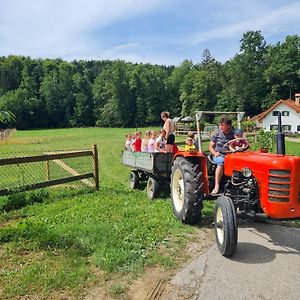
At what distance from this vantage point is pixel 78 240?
5688 mm

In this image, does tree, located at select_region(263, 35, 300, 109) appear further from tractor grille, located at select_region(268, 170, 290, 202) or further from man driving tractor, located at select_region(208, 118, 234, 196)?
tractor grille, located at select_region(268, 170, 290, 202)

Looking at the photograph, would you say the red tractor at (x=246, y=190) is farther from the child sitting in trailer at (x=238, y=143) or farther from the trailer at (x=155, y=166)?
the trailer at (x=155, y=166)

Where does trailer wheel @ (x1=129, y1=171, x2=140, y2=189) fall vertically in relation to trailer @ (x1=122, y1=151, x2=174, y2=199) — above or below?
below

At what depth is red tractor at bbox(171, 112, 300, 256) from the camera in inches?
194

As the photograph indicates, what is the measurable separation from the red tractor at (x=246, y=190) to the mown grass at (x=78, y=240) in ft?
2.16

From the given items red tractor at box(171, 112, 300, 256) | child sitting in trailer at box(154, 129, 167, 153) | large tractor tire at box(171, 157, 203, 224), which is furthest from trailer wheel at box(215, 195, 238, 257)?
child sitting in trailer at box(154, 129, 167, 153)

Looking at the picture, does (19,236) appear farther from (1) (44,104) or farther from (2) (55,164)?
(1) (44,104)

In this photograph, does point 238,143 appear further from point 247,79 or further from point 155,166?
point 247,79

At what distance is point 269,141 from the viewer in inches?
925

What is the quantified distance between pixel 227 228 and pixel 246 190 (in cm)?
70

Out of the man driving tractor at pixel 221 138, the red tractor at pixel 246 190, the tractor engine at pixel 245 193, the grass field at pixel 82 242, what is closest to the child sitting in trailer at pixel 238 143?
the man driving tractor at pixel 221 138

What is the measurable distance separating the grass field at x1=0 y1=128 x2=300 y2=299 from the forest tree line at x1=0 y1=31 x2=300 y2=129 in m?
71.6

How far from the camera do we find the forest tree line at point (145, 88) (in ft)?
253

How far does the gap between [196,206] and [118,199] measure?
9.28 feet
